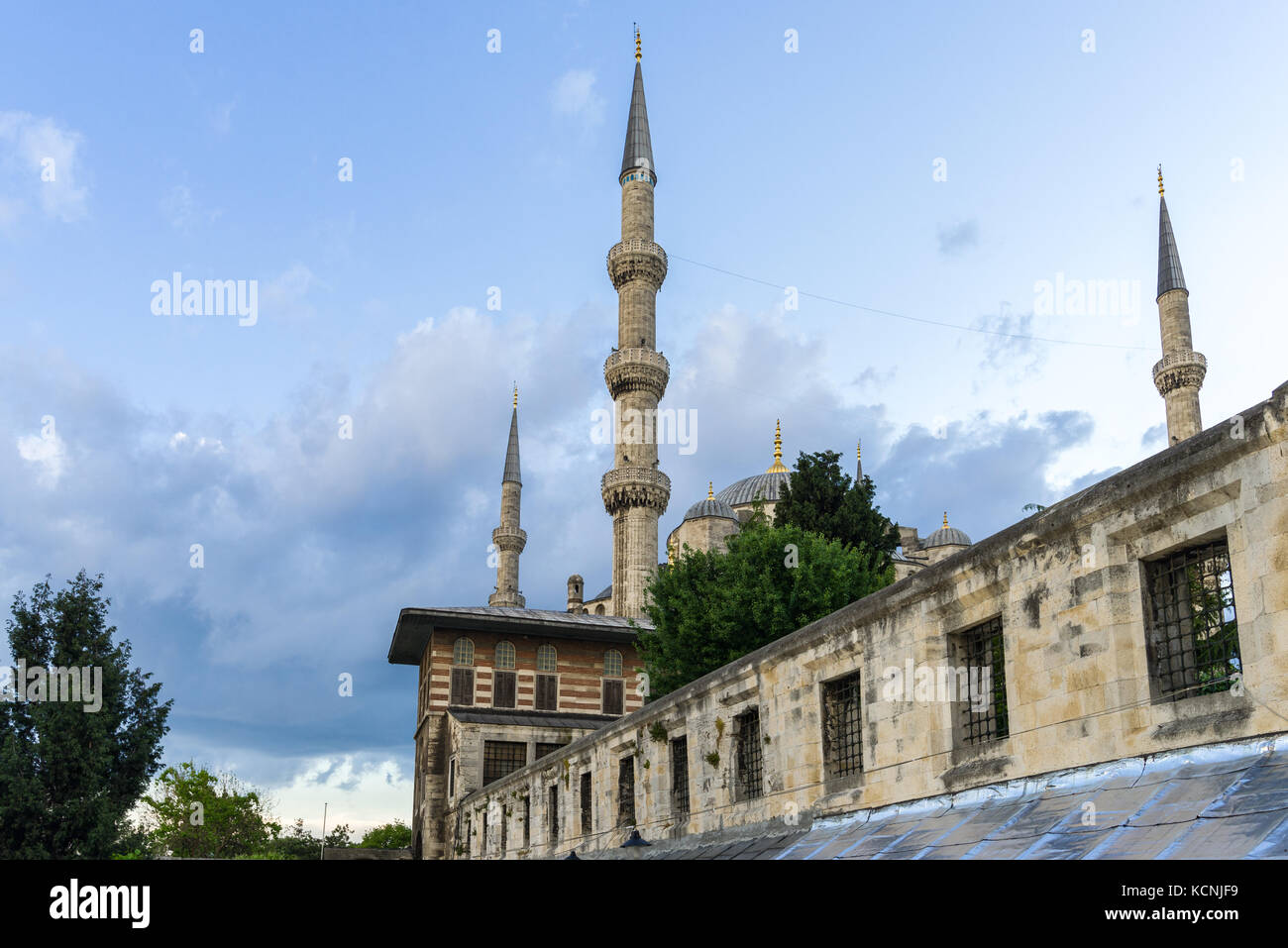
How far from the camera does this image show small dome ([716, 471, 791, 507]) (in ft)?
222

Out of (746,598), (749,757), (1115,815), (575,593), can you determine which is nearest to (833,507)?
(746,598)

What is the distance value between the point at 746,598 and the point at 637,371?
2110 centimetres

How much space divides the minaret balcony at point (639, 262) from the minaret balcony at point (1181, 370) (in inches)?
872

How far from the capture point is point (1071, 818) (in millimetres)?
9047

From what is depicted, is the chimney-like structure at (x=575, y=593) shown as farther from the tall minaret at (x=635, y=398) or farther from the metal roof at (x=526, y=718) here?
the metal roof at (x=526, y=718)

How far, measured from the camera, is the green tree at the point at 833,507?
122 feet

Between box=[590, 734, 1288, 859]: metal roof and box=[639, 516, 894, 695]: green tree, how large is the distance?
54.4 ft

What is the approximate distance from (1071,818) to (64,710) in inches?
1109

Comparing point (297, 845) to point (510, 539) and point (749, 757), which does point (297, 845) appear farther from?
point (749, 757)

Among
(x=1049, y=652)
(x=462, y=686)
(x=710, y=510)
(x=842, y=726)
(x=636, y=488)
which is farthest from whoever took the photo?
(x=710, y=510)

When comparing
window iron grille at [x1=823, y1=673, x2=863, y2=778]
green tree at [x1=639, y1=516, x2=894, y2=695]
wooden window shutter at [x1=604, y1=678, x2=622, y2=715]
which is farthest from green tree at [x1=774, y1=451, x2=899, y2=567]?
window iron grille at [x1=823, y1=673, x2=863, y2=778]

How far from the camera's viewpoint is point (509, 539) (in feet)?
228
